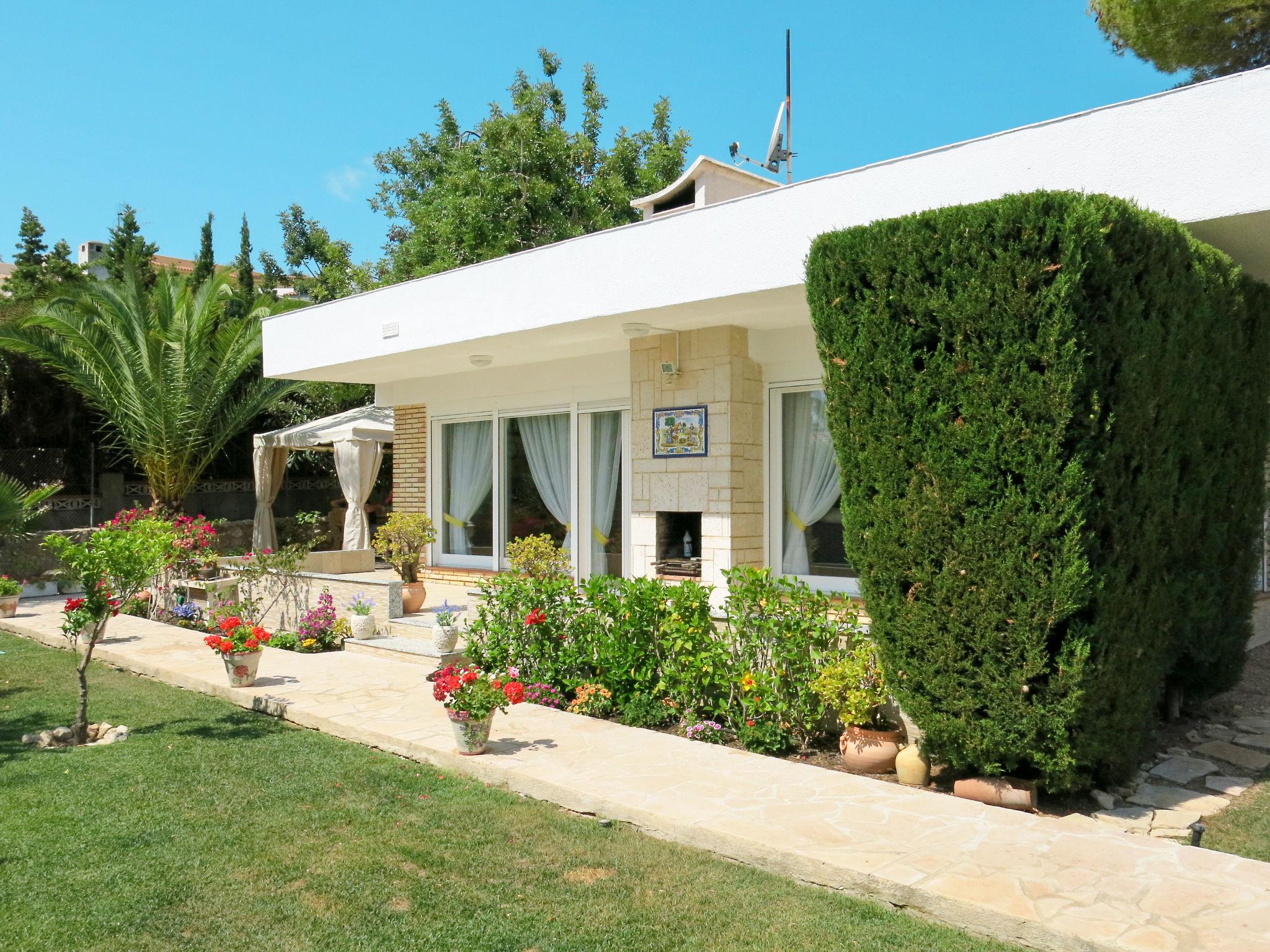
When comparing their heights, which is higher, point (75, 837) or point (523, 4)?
point (523, 4)

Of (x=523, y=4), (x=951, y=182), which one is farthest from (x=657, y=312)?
(x=523, y=4)

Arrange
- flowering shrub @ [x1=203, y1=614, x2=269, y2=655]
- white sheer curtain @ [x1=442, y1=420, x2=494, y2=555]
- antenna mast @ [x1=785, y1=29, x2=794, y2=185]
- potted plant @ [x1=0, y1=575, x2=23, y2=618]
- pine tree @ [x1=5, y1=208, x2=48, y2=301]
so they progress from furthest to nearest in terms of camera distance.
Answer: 1. pine tree @ [x1=5, y1=208, x2=48, y2=301]
2. antenna mast @ [x1=785, y1=29, x2=794, y2=185]
3. potted plant @ [x1=0, y1=575, x2=23, y2=618]
4. white sheer curtain @ [x1=442, y1=420, x2=494, y2=555]
5. flowering shrub @ [x1=203, y1=614, x2=269, y2=655]

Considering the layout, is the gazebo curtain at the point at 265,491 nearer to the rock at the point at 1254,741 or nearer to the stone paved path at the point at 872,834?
the stone paved path at the point at 872,834

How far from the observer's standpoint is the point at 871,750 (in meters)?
6.22

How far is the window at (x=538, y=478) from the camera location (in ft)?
39.1

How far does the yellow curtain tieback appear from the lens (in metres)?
9.54

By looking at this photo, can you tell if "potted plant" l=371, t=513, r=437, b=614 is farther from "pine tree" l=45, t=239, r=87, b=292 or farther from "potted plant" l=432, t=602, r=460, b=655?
"pine tree" l=45, t=239, r=87, b=292

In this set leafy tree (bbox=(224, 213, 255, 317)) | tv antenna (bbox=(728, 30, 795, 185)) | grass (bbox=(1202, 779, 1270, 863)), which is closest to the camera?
grass (bbox=(1202, 779, 1270, 863))

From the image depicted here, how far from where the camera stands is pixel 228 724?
7551 mm

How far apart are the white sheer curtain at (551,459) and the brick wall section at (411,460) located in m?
2.11

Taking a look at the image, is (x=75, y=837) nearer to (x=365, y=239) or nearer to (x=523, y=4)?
(x=523, y=4)

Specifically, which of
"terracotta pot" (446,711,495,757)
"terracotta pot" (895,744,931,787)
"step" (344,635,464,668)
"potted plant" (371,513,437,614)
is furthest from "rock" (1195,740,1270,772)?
"potted plant" (371,513,437,614)

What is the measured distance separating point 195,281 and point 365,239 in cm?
565

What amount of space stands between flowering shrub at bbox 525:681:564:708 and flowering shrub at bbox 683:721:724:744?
1.40m
